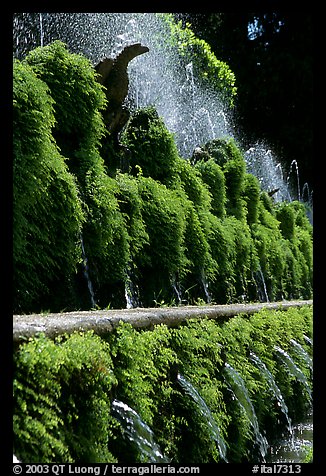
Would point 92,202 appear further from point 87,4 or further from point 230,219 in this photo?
point 230,219

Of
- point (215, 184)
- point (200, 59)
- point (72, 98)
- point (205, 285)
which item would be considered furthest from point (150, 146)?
point (200, 59)

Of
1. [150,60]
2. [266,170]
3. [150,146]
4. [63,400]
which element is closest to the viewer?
[63,400]

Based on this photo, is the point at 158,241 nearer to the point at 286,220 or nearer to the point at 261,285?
the point at 261,285

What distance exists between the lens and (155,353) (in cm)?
355

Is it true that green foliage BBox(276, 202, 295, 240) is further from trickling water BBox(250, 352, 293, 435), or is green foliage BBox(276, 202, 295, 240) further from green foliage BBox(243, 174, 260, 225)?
trickling water BBox(250, 352, 293, 435)

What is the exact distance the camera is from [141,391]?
318cm

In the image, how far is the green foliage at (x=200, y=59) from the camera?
1633 centimetres

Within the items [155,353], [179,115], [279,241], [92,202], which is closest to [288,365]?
[92,202]

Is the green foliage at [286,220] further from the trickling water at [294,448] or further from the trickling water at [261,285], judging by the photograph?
the trickling water at [294,448]

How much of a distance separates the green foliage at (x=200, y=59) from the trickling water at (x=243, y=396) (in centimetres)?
1256

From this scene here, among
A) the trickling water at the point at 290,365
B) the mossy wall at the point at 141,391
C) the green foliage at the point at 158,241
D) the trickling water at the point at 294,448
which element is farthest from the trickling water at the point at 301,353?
the green foliage at the point at 158,241

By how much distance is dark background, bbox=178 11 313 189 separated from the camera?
83.1 feet

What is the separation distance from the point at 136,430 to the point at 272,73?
24.5m

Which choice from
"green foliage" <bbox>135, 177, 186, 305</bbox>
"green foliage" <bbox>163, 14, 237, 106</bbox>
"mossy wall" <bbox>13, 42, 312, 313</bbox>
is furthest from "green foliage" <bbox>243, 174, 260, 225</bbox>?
"green foliage" <bbox>163, 14, 237, 106</bbox>
